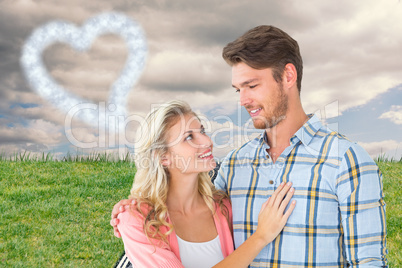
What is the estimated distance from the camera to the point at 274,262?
2512 mm

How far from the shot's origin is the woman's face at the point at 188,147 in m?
2.80

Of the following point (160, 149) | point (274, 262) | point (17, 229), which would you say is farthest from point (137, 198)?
point (17, 229)

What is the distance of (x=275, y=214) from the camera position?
2436mm

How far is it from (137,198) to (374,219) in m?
1.51

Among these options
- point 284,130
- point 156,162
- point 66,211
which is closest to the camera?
point 284,130

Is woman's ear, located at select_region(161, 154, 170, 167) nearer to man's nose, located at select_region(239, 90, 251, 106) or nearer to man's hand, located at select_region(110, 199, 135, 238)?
man's hand, located at select_region(110, 199, 135, 238)

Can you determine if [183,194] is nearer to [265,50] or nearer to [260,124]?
[260,124]

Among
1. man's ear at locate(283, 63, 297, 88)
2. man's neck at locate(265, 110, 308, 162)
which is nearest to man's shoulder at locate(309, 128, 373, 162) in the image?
man's neck at locate(265, 110, 308, 162)

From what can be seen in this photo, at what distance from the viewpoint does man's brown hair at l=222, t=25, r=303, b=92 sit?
2.74m

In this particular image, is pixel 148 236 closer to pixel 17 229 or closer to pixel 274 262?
pixel 274 262

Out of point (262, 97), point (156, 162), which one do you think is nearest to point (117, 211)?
point (156, 162)

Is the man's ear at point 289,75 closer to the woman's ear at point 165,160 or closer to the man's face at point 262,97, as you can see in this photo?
the man's face at point 262,97

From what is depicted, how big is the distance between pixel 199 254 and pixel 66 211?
16.8 feet

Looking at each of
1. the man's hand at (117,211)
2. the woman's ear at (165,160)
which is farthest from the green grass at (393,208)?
the man's hand at (117,211)
